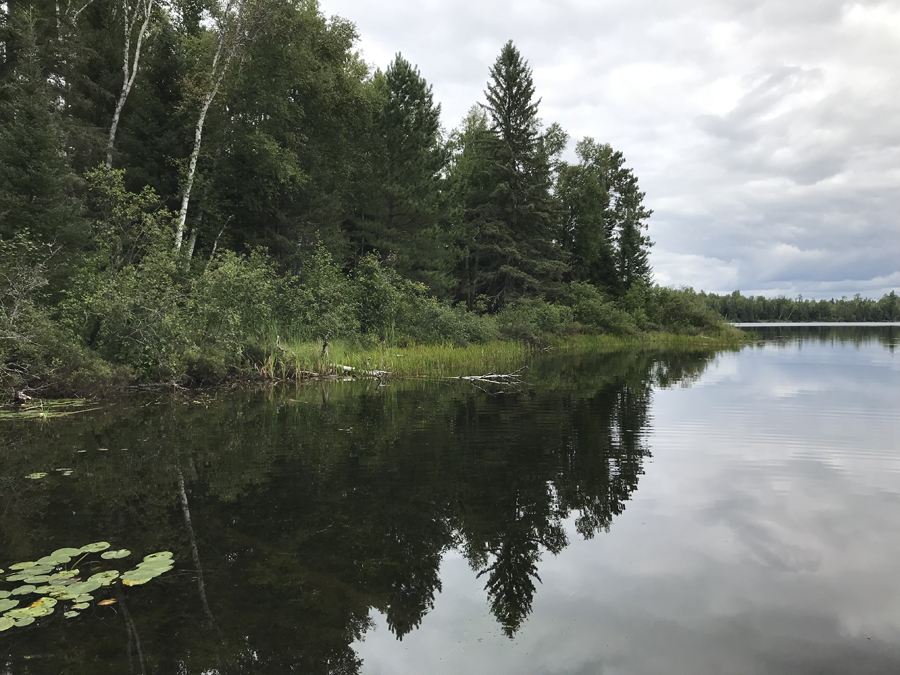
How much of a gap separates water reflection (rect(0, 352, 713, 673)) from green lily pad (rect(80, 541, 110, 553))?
0.75ft

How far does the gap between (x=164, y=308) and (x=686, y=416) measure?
39.2 ft

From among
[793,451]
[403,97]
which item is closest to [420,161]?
[403,97]

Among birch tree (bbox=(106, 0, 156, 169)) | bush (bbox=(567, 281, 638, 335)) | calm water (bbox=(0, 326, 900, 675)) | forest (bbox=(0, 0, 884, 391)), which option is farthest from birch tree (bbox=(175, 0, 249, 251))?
bush (bbox=(567, 281, 638, 335))

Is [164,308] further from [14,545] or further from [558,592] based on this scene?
[558,592]

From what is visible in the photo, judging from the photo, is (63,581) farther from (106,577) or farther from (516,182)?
(516,182)

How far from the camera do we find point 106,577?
11.6 ft

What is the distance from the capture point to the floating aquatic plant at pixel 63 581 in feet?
10.2

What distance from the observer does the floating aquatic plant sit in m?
3.11

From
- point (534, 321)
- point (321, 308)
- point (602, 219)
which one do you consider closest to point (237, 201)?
point (321, 308)

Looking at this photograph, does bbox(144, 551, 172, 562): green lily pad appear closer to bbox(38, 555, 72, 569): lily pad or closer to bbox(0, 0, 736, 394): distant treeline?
bbox(38, 555, 72, 569): lily pad

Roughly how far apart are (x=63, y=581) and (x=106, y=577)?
26 centimetres

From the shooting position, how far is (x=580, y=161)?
170 ft

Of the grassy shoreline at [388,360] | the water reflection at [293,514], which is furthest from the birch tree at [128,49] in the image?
the water reflection at [293,514]

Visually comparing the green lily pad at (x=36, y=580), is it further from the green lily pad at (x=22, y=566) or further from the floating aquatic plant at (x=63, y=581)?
the green lily pad at (x=22, y=566)
